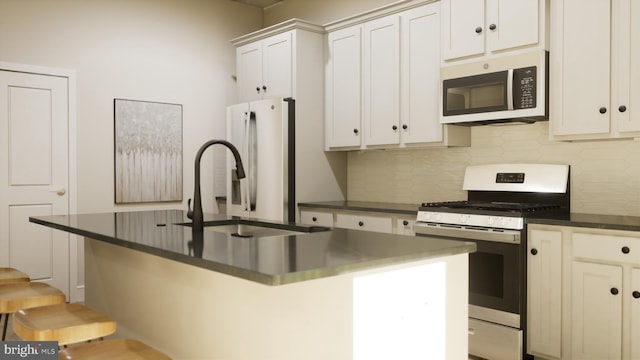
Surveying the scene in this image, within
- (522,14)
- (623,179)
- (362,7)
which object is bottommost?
(623,179)

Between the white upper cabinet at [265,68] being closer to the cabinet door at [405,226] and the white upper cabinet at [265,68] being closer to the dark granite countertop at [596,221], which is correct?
the cabinet door at [405,226]

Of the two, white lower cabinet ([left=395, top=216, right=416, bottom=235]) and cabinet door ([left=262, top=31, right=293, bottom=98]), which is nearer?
white lower cabinet ([left=395, top=216, right=416, bottom=235])

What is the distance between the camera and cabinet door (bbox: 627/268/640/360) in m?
2.74

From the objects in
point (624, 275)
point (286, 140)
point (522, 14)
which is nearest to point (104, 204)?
point (286, 140)

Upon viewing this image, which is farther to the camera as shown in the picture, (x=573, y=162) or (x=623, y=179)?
(x=573, y=162)

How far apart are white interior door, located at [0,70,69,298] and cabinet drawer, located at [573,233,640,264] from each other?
418cm

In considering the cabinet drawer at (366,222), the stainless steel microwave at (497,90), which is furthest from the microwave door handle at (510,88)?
the cabinet drawer at (366,222)

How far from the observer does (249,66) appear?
5.41 metres

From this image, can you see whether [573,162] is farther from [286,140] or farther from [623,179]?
[286,140]

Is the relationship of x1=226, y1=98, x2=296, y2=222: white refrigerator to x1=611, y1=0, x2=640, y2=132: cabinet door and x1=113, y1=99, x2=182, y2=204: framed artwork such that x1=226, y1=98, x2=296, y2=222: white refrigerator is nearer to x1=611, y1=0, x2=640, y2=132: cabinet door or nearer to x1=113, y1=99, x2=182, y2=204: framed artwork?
x1=113, y1=99, x2=182, y2=204: framed artwork

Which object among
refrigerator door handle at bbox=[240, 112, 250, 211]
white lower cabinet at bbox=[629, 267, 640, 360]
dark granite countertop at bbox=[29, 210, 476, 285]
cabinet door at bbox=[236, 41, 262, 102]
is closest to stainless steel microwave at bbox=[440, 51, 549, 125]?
white lower cabinet at bbox=[629, 267, 640, 360]

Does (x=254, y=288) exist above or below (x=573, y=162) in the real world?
below

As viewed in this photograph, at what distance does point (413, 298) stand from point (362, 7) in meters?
3.85

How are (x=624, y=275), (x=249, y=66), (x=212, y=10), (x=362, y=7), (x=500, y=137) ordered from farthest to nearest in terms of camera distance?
(x=212, y=10) < (x=249, y=66) < (x=362, y=7) < (x=500, y=137) < (x=624, y=275)
